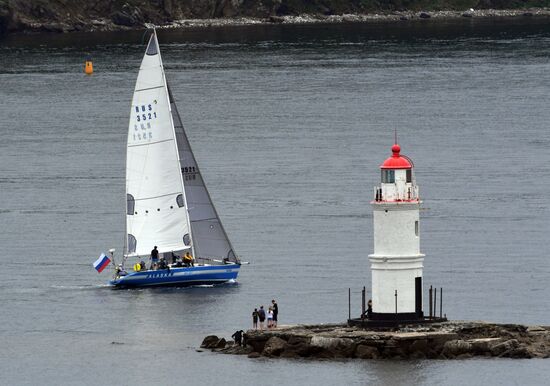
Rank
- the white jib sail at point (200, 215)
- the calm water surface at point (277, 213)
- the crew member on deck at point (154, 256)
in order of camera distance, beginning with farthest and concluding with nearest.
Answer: the white jib sail at point (200, 215), the crew member on deck at point (154, 256), the calm water surface at point (277, 213)

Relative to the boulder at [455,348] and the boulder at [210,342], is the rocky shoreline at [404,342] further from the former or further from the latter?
the boulder at [210,342]

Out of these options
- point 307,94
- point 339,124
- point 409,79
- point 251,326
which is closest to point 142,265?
point 251,326

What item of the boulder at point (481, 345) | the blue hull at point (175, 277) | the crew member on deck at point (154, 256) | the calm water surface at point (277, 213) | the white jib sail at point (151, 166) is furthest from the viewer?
the white jib sail at point (151, 166)

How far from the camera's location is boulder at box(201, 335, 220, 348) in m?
78.2

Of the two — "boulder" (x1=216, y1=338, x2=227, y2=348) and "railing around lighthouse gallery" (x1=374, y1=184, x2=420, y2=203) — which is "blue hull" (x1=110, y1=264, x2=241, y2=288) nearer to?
"boulder" (x1=216, y1=338, x2=227, y2=348)

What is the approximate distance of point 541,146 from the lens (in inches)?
5650

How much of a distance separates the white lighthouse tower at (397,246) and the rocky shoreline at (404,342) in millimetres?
945

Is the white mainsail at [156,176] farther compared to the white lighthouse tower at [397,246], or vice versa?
the white mainsail at [156,176]

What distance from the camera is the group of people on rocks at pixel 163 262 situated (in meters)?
95.6

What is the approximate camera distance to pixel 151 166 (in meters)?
98.9

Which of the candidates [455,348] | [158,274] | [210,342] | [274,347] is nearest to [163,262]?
[158,274]

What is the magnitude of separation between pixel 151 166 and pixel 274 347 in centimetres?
2551

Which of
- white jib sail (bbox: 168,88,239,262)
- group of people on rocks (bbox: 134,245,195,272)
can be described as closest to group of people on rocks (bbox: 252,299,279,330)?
group of people on rocks (bbox: 134,245,195,272)

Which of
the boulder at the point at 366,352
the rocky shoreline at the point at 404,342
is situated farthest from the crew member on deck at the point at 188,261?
the boulder at the point at 366,352
